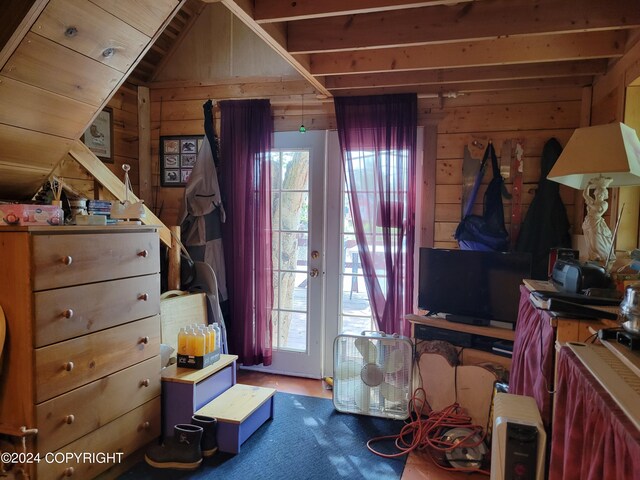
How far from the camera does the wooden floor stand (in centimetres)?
222

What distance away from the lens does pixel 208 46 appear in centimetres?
355

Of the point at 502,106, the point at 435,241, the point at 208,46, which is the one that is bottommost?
the point at 435,241

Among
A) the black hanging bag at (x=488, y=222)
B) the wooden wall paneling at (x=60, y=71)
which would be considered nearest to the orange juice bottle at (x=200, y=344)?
the wooden wall paneling at (x=60, y=71)

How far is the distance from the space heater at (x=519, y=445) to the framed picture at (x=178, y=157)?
2.94 m

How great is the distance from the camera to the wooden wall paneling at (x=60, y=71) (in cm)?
174

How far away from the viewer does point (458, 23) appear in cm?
219

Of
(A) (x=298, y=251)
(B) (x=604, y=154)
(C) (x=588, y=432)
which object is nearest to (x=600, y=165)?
(B) (x=604, y=154)

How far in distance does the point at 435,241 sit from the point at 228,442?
6.36 ft

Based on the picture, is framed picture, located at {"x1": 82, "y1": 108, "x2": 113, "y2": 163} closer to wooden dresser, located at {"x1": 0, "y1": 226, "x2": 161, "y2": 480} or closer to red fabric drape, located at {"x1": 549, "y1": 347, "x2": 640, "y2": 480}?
wooden dresser, located at {"x1": 0, "y1": 226, "x2": 161, "y2": 480}

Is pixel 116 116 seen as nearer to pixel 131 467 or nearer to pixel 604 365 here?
pixel 131 467

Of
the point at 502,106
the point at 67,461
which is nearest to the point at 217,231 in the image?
the point at 67,461

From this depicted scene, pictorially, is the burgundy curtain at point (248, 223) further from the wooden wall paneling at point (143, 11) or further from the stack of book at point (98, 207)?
the wooden wall paneling at point (143, 11)

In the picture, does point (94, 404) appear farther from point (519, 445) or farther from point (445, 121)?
point (445, 121)

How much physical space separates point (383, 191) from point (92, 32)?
6.56 ft
